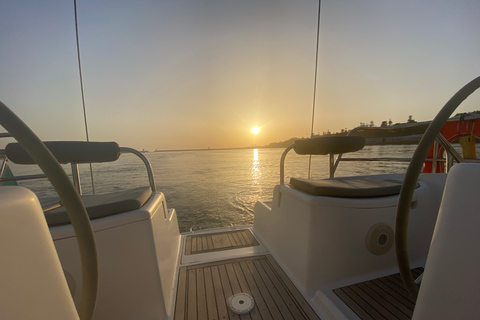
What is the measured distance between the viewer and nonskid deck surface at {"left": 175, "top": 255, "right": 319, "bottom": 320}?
972 millimetres

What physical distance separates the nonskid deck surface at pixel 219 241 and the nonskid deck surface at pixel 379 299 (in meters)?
0.75

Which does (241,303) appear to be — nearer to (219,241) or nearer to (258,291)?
(258,291)

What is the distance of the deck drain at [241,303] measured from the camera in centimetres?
97

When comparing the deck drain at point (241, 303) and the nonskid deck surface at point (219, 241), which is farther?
the nonskid deck surface at point (219, 241)

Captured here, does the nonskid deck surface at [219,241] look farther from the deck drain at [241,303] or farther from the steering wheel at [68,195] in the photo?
the steering wheel at [68,195]

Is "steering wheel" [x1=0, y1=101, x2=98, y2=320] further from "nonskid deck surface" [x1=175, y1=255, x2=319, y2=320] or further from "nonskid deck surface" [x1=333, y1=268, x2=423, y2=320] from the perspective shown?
"nonskid deck surface" [x1=333, y1=268, x2=423, y2=320]

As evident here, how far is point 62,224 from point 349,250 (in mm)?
1299

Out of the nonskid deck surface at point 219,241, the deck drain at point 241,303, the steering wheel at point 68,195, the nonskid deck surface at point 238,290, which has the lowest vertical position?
the nonskid deck surface at point 219,241

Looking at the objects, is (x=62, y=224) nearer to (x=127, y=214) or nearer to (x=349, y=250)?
(x=127, y=214)

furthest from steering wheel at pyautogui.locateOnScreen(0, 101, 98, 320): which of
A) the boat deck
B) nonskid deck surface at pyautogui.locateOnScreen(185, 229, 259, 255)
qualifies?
nonskid deck surface at pyautogui.locateOnScreen(185, 229, 259, 255)

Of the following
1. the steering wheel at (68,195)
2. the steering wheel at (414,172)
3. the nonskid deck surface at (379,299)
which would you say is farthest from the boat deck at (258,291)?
the steering wheel at (68,195)

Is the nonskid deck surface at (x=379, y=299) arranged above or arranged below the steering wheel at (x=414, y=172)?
below

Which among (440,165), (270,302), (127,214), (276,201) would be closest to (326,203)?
(276,201)

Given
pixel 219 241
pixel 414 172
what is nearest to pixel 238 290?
pixel 219 241
